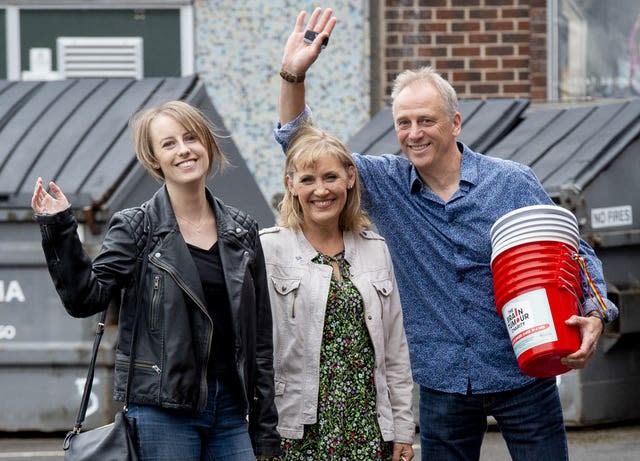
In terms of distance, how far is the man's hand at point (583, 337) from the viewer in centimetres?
348

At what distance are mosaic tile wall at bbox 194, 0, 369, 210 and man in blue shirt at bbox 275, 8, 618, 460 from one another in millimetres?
5419

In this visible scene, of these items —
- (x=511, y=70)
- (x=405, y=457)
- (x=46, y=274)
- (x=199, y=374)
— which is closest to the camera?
(x=199, y=374)

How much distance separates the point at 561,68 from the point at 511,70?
0.40m

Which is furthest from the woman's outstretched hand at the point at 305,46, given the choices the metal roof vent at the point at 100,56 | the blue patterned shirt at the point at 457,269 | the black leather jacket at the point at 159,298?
the metal roof vent at the point at 100,56

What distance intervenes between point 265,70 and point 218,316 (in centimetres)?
609

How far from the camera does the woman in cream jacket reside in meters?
3.61

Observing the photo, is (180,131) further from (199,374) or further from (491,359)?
(491,359)

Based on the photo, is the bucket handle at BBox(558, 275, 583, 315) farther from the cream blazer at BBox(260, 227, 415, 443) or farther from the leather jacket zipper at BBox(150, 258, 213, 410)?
the leather jacket zipper at BBox(150, 258, 213, 410)

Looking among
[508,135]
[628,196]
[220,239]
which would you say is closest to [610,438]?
[628,196]

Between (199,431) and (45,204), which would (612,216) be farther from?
(45,204)

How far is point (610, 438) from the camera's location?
6.37 metres

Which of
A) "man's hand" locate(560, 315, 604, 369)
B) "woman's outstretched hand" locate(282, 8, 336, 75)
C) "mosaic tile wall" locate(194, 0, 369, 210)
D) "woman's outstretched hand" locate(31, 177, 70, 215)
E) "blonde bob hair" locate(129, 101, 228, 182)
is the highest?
"mosaic tile wall" locate(194, 0, 369, 210)

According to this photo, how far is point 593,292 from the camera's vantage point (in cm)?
366

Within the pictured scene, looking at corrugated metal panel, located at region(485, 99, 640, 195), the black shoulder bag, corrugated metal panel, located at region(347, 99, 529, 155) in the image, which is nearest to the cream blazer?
the black shoulder bag
